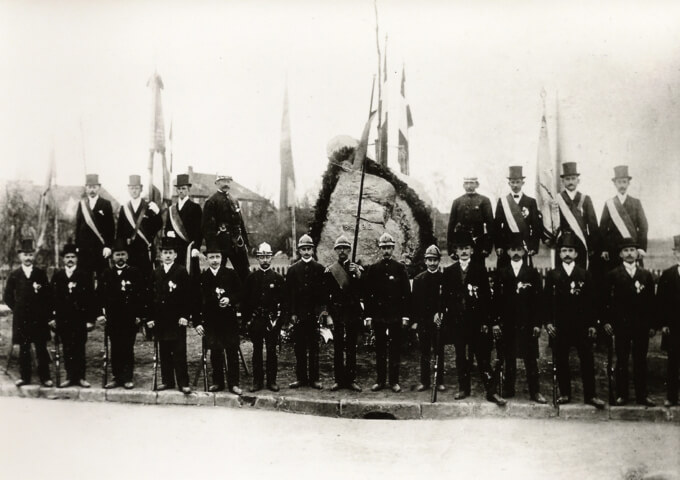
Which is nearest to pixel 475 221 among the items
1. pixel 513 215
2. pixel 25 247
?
pixel 513 215

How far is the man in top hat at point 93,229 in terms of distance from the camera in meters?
5.51

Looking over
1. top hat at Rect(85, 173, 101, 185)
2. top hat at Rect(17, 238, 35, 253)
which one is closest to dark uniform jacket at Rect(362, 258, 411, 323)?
top hat at Rect(85, 173, 101, 185)

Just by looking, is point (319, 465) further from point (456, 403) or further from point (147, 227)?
point (147, 227)

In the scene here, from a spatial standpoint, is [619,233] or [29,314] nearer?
[619,233]

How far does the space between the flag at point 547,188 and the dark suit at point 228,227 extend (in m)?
2.69

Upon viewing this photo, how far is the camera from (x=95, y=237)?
5.56m

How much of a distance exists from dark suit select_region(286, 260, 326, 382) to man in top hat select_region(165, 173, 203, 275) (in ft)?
3.32

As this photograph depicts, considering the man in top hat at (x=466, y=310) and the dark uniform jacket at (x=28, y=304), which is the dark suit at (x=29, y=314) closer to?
the dark uniform jacket at (x=28, y=304)

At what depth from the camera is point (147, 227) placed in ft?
18.3

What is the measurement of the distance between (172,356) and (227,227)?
1.27 meters

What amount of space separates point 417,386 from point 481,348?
64cm

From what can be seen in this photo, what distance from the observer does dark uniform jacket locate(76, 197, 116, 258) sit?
553cm

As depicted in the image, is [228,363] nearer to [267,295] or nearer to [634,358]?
[267,295]

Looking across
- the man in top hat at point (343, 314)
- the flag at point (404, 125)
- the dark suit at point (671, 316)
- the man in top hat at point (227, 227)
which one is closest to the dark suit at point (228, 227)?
the man in top hat at point (227, 227)
